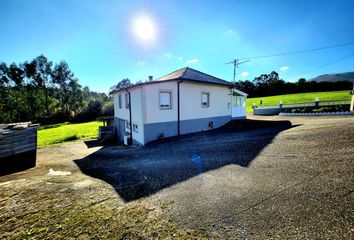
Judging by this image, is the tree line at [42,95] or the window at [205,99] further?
the tree line at [42,95]

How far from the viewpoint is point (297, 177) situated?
421cm

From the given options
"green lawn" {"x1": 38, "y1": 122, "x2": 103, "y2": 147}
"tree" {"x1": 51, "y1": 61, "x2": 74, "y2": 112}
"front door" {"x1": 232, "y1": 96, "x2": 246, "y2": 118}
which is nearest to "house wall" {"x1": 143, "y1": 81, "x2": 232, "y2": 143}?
"front door" {"x1": 232, "y1": 96, "x2": 246, "y2": 118}

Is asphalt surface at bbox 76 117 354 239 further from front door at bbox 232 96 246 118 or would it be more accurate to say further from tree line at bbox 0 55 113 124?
tree line at bbox 0 55 113 124

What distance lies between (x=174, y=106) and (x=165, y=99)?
0.86m

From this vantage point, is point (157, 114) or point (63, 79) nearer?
point (157, 114)

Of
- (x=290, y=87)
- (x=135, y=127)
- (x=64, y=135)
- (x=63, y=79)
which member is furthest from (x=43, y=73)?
(x=290, y=87)

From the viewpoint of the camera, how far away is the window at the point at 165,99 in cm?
1131

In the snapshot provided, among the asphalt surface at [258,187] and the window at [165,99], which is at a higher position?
the window at [165,99]

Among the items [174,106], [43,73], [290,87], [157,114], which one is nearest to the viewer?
[157,114]

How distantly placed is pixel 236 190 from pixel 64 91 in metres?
58.3

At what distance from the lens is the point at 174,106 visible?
1170 cm

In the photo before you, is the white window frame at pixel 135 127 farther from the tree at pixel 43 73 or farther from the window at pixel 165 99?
the tree at pixel 43 73

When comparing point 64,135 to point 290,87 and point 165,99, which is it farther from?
point 290,87

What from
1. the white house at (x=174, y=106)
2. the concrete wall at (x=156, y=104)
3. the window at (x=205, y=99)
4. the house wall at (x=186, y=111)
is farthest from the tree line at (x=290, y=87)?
the concrete wall at (x=156, y=104)
